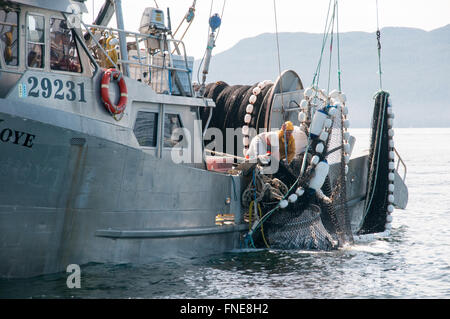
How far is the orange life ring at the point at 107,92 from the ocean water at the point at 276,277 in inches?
92.8

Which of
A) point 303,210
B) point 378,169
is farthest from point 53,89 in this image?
point 378,169

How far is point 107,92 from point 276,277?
3984mm

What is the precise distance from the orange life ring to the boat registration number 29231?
0.32m

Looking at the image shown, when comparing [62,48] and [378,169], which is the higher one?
[62,48]

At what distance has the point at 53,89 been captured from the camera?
9055mm

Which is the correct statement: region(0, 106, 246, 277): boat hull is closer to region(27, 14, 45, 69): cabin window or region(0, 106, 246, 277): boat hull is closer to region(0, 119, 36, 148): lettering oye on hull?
region(0, 119, 36, 148): lettering oye on hull

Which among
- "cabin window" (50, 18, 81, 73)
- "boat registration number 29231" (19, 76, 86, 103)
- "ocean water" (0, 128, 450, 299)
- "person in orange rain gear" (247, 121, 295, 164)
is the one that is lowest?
"ocean water" (0, 128, 450, 299)

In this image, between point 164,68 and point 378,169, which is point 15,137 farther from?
point 378,169

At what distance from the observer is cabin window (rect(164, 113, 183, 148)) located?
10812mm

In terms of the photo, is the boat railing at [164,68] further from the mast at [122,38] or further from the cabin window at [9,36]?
the cabin window at [9,36]

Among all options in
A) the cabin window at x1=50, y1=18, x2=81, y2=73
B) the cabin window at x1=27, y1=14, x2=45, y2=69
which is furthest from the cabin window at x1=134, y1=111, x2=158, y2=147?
the cabin window at x1=27, y1=14, x2=45, y2=69

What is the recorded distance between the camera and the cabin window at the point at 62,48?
927 centimetres

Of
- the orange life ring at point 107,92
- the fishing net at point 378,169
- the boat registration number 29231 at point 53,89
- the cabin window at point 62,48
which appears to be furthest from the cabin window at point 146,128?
the fishing net at point 378,169

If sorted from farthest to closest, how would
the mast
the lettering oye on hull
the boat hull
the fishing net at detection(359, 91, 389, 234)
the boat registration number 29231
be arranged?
the fishing net at detection(359, 91, 389, 234) < the mast < the boat registration number 29231 < the boat hull < the lettering oye on hull
